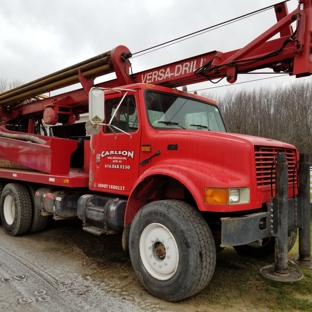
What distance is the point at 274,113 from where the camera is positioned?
100 feet

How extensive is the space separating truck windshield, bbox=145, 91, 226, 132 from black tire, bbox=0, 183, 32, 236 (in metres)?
3.38

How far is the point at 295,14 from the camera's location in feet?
12.6

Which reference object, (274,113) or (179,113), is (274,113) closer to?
(274,113)

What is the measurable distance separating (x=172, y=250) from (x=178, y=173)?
81 cm

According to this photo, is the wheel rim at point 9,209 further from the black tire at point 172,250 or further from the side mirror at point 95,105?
the black tire at point 172,250

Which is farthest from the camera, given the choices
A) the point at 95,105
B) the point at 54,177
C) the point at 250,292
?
the point at 54,177

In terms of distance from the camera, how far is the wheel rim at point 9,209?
6.48 meters

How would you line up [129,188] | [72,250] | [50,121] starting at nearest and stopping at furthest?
[129,188]
[72,250]
[50,121]

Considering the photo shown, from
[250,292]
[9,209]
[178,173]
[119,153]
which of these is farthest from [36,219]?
[250,292]

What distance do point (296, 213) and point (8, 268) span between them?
12.3 feet

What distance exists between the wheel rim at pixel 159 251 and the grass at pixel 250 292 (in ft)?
1.39

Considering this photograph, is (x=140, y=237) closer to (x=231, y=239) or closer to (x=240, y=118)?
(x=231, y=239)

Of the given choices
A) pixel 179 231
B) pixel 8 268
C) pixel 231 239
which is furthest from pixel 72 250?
pixel 231 239

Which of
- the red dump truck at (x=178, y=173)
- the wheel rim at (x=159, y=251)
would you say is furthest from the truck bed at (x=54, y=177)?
the wheel rim at (x=159, y=251)
